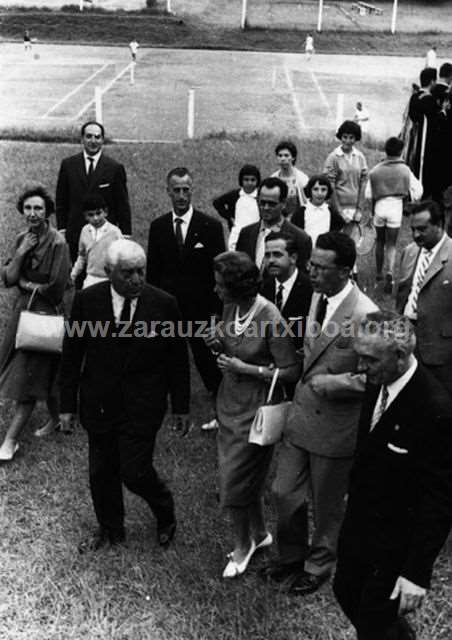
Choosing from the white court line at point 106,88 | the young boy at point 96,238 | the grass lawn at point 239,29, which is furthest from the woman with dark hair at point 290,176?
the grass lawn at point 239,29

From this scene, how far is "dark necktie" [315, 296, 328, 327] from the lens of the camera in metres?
5.29

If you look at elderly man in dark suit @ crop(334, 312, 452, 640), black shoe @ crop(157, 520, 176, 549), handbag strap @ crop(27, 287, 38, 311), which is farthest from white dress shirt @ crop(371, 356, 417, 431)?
handbag strap @ crop(27, 287, 38, 311)

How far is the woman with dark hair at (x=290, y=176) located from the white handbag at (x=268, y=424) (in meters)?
4.29

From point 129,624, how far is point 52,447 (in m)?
2.45

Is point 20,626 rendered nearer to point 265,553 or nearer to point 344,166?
point 265,553

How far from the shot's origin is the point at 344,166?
10.5m

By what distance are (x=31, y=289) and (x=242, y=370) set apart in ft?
8.41

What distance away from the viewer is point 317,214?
8812 mm

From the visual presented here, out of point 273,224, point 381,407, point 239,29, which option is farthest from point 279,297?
point 239,29

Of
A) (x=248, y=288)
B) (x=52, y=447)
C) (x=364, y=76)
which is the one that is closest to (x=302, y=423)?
(x=248, y=288)

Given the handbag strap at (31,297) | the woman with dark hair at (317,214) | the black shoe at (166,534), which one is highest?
the woman with dark hair at (317,214)

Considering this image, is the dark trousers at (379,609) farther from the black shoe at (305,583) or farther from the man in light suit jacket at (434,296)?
the man in light suit jacket at (434,296)

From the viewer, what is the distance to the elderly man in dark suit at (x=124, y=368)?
552 centimetres

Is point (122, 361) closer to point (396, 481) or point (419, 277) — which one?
point (396, 481)
